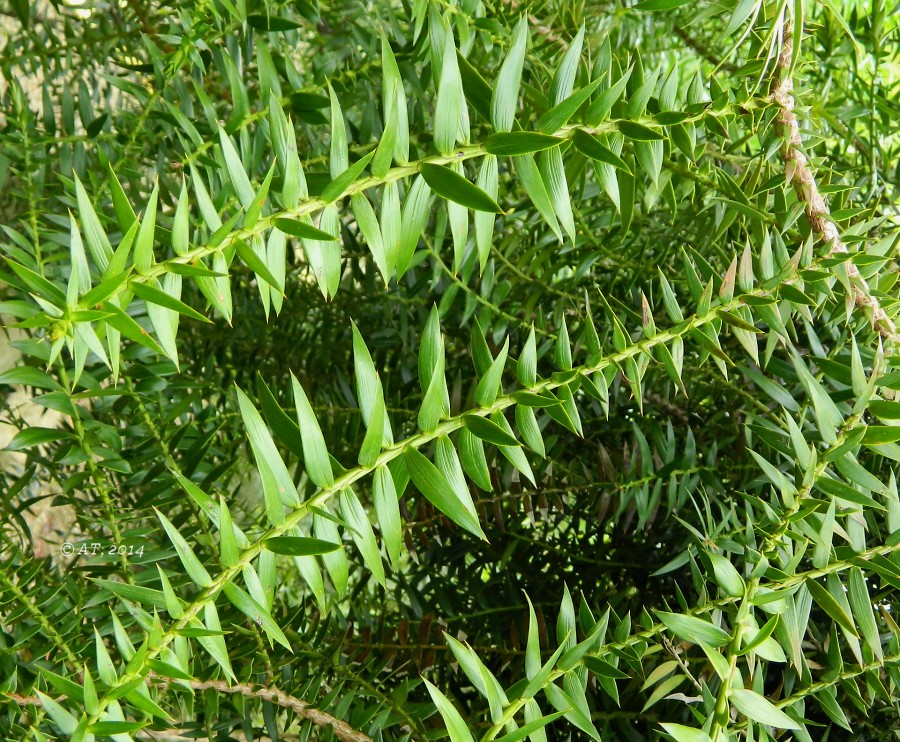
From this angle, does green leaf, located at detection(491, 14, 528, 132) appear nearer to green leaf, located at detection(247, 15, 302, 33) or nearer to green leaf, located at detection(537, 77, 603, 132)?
green leaf, located at detection(537, 77, 603, 132)

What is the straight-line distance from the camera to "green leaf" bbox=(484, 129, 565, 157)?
0.56 ft

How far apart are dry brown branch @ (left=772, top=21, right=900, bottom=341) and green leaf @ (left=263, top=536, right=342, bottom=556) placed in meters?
0.19

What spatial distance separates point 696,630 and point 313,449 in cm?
11

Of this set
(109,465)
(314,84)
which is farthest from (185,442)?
(314,84)

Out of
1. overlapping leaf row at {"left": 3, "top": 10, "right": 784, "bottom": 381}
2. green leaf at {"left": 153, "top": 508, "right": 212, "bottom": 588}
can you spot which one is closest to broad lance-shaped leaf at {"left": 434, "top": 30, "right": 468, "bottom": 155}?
overlapping leaf row at {"left": 3, "top": 10, "right": 784, "bottom": 381}

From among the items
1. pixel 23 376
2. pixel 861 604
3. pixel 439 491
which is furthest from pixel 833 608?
pixel 23 376

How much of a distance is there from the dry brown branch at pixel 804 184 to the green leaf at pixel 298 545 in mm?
185

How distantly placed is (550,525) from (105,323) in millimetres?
302

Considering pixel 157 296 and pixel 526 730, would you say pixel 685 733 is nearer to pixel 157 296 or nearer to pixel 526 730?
pixel 526 730

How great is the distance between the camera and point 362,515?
182mm

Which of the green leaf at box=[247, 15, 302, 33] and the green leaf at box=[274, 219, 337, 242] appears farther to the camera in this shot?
the green leaf at box=[247, 15, 302, 33]

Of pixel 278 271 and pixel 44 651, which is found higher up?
pixel 278 271

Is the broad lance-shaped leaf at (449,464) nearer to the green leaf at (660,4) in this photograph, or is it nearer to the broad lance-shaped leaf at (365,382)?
the broad lance-shaped leaf at (365,382)

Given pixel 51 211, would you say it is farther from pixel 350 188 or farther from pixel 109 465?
pixel 350 188
